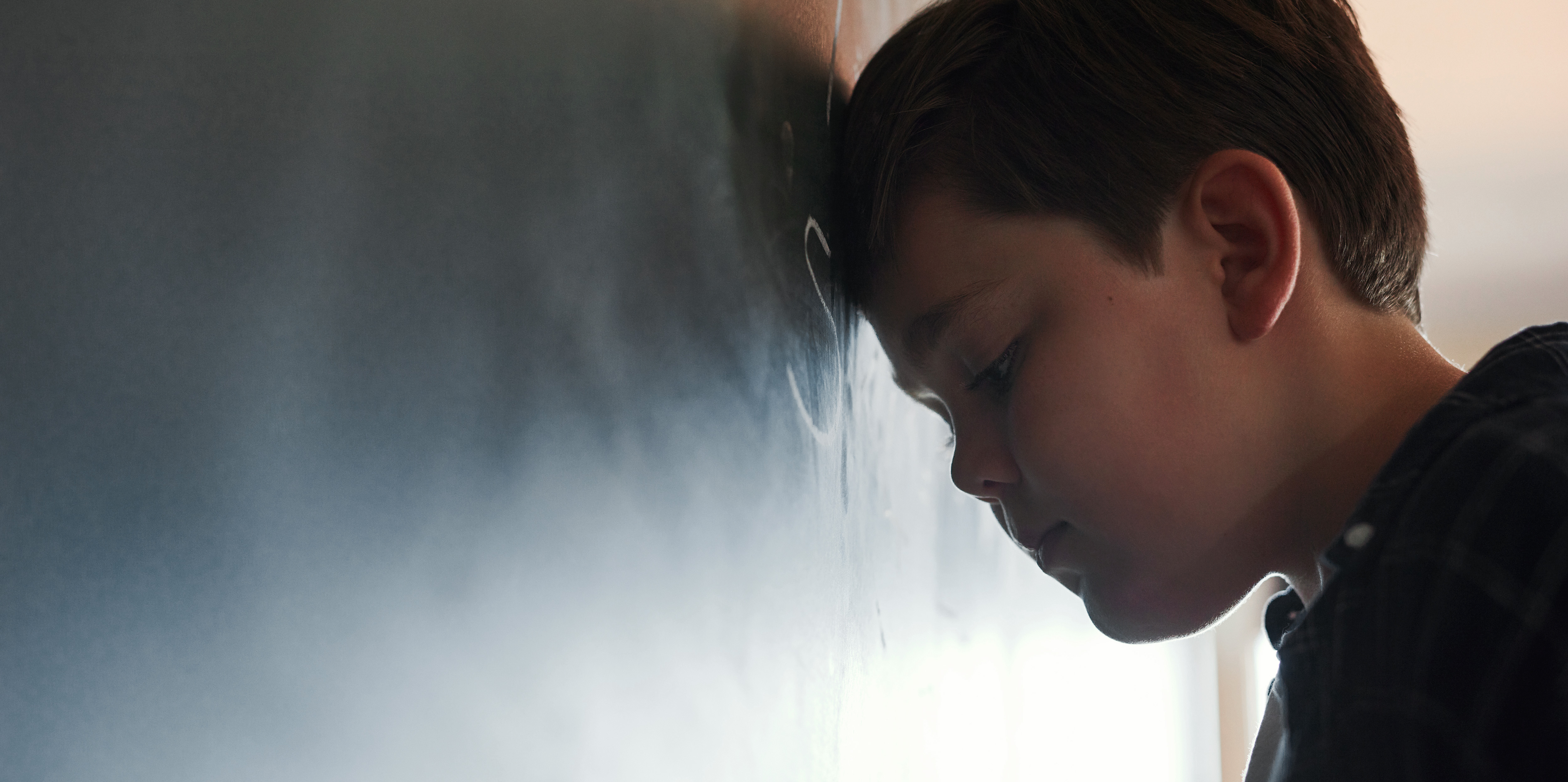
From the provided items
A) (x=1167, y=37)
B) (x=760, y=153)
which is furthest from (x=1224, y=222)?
(x=760, y=153)

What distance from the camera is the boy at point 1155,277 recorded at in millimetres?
407

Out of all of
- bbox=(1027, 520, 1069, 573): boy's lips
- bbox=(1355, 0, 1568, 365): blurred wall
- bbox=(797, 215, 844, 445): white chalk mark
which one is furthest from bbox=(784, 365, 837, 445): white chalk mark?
bbox=(1355, 0, 1568, 365): blurred wall

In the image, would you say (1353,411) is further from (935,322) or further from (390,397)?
(390,397)

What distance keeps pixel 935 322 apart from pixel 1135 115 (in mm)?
119

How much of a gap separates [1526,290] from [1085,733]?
6.98 feet

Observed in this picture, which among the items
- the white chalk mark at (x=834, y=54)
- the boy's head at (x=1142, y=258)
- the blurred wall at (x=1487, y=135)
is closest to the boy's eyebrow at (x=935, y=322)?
the boy's head at (x=1142, y=258)

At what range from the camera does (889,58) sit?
0.47 m

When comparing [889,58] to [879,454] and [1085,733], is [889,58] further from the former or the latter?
[1085,733]

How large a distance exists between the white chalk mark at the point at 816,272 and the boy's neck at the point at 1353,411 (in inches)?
8.0

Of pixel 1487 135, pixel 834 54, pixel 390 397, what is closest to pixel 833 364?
pixel 834 54

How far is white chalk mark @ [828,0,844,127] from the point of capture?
474mm

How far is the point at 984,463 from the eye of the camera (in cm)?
45

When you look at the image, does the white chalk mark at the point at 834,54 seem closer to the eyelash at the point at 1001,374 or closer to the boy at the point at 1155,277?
the boy at the point at 1155,277

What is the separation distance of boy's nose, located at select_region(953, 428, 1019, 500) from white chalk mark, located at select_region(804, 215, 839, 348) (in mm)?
75
